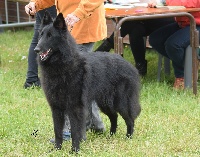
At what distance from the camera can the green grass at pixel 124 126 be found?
14.6 feet

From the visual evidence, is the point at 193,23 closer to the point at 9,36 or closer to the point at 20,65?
the point at 20,65

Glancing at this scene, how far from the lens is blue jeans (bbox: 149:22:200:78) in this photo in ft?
21.9

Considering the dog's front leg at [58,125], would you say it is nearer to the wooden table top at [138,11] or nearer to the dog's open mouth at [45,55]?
the dog's open mouth at [45,55]

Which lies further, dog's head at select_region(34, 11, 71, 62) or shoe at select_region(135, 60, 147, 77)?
shoe at select_region(135, 60, 147, 77)

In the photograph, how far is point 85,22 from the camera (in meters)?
4.64

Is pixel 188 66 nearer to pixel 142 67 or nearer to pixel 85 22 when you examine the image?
pixel 142 67

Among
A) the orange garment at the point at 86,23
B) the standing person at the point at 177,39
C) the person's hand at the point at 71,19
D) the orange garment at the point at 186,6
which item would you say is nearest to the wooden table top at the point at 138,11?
the orange garment at the point at 186,6

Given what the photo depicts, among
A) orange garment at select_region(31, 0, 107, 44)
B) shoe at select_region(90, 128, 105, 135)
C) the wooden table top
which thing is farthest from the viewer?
the wooden table top

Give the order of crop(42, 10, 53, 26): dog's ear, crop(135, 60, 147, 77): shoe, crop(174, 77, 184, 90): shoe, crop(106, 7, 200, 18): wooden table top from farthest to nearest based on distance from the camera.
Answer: crop(135, 60, 147, 77): shoe → crop(174, 77, 184, 90): shoe → crop(106, 7, 200, 18): wooden table top → crop(42, 10, 53, 26): dog's ear

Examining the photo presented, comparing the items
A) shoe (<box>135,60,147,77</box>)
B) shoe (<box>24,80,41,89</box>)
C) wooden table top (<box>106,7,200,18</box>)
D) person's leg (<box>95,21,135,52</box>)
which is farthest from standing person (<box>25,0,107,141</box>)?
shoe (<box>135,60,147,77</box>)

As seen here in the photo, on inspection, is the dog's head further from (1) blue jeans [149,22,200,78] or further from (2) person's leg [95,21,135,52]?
(2) person's leg [95,21,135,52]

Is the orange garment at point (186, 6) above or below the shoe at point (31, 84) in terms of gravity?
above

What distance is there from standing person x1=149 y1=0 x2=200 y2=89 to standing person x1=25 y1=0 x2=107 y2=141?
81.8 inches

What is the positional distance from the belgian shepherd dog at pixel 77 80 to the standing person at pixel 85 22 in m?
0.18
